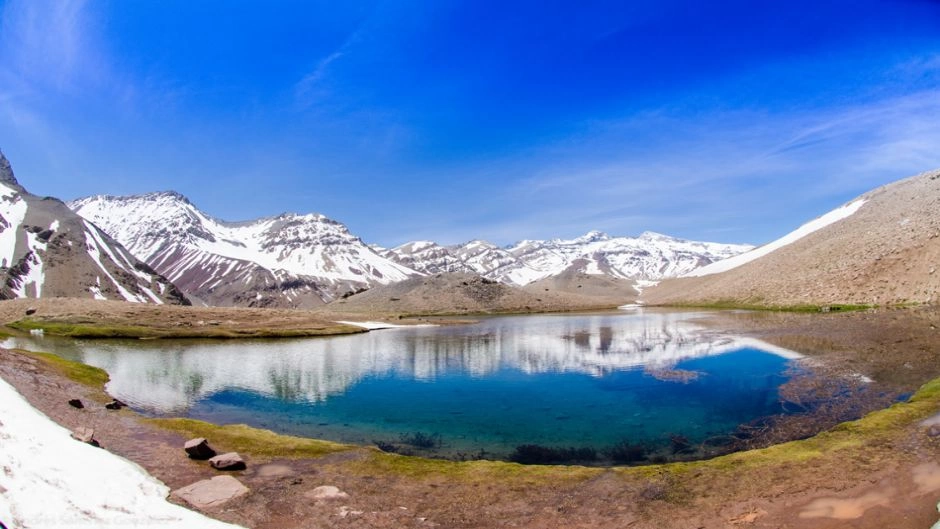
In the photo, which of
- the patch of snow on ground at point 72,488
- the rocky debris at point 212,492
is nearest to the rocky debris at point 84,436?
the patch of snow on ground at point 72,488

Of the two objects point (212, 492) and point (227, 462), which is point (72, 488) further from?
point (227, 462)

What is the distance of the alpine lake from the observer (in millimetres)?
25969

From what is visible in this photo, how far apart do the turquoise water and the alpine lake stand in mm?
135

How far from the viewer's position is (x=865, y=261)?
4434 inches

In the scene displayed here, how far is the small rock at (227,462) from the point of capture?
64.9 feet

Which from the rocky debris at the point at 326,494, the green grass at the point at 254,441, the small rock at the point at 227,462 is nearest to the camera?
the rocky debris at the point at 326,494

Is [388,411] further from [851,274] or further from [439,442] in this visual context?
[851,274]

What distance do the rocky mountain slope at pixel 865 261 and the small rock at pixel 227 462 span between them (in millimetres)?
111243

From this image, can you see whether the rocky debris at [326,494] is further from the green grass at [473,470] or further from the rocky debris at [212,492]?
the green grass at [473,470]

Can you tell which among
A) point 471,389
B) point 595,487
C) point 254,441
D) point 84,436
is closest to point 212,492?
point 254,441

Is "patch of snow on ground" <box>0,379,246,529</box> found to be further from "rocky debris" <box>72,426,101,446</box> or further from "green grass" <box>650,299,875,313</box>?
"green grass" <box>650,299,875,313</box>

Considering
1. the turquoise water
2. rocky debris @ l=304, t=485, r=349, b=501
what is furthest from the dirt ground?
the turquoise water

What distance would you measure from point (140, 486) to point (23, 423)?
7.77m

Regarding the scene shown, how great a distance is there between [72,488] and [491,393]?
94.3 ft
